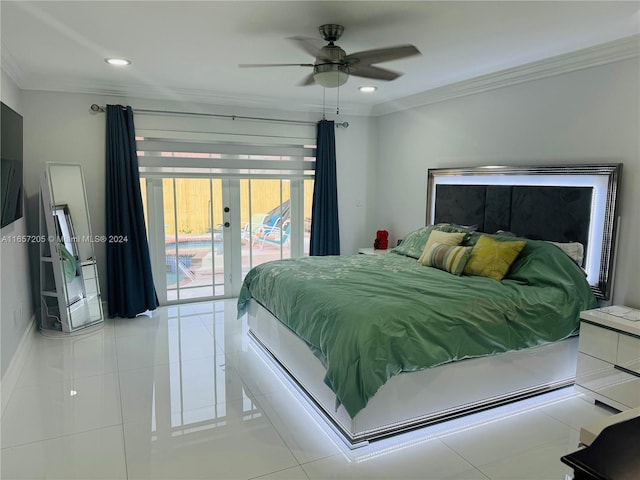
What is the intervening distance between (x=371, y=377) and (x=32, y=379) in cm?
255

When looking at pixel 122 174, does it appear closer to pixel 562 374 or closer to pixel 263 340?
pixel 263 340

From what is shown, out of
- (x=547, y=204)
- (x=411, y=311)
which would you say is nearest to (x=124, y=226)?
(x=411, y=311)

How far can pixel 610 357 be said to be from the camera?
9.02 feet

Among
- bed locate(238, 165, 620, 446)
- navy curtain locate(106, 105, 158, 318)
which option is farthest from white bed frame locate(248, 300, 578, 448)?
navy curtain locate(106, 105, 158, 318)

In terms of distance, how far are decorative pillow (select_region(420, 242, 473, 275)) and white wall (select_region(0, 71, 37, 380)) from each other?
10.6 ft

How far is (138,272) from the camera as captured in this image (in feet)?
15.3

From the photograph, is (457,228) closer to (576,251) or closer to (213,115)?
(576,251)

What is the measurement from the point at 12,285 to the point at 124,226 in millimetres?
1274

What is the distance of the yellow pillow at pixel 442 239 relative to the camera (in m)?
3.81

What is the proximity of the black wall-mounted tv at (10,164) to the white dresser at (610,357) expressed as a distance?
12.7ft

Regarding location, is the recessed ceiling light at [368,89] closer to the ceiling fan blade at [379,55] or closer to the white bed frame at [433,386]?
the ceiling fan blade at [379,55]

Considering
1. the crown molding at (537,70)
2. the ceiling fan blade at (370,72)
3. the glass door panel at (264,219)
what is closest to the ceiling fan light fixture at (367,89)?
the crown molding at (537,70)

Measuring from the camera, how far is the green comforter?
2.34 meters

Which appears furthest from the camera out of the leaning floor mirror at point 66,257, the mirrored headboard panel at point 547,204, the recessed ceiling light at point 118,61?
the leaning floor mirror at point 66,257
